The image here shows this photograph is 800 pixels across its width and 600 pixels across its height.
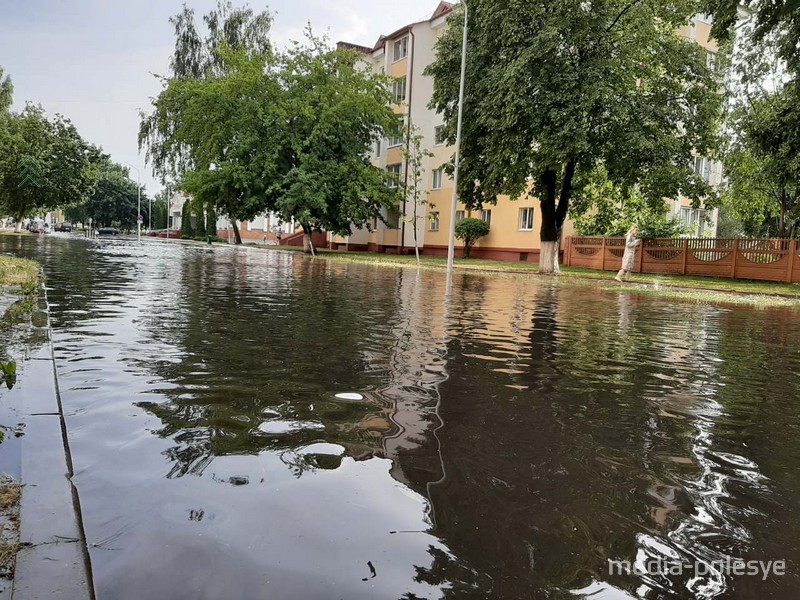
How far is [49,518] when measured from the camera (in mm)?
2641

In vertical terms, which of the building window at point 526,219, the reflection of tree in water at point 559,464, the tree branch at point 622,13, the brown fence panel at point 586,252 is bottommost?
the reflection of tree in water at point 559,464

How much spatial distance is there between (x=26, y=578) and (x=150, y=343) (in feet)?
16.2

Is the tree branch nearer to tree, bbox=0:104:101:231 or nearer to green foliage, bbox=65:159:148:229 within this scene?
Result: tree, bbox=0:104:101:231

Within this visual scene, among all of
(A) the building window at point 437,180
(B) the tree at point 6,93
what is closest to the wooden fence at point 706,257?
(A) the building window at point 437,180

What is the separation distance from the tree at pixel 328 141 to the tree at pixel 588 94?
12.8 meters

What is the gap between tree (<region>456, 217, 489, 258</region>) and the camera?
40438 mm

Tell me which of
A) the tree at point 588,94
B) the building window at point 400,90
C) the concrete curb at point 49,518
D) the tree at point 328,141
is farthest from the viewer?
the building window at point 400,90

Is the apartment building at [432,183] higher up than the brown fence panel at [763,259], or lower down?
higher up

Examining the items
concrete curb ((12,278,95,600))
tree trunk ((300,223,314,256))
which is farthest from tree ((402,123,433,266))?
concrete curb ((12,278,95,600))

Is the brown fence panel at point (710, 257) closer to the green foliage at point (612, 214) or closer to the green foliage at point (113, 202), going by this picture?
the green foliage at point (612, 214)

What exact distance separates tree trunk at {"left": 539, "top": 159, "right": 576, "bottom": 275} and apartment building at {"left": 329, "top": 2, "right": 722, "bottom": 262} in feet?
34.4

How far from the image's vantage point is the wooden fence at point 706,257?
25.9 metres

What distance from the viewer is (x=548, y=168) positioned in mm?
24688

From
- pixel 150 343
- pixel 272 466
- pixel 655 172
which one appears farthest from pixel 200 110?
pixel 272 466
